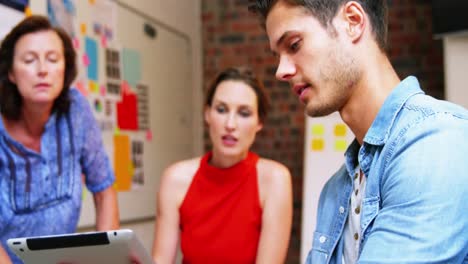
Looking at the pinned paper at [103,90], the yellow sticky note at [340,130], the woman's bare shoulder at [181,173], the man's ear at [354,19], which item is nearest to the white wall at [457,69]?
the yellow sticky note at [340,130]

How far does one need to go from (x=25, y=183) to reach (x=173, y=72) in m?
2.02

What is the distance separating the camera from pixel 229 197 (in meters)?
1.90

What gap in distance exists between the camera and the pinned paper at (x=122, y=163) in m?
2.70

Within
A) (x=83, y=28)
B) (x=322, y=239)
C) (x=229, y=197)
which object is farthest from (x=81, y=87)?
(x=322, y=239)

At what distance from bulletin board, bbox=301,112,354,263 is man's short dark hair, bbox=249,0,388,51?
6.32 feet

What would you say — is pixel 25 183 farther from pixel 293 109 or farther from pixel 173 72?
pixel 293 109

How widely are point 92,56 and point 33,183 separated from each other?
1100 mm

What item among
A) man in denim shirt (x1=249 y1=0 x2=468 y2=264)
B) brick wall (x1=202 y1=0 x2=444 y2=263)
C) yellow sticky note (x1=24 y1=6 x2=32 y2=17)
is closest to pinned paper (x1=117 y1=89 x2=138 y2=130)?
yellow sticky note (x1=24 y1=6 x2=32 y2=17)

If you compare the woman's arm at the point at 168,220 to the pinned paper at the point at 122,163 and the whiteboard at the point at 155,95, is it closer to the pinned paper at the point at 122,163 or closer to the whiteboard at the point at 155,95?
the whiteboard at the point at 155,95

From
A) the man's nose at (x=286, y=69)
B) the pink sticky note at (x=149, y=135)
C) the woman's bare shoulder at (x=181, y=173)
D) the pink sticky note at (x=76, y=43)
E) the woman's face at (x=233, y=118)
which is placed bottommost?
the woman's bare shoulder at (x=181, y=173)

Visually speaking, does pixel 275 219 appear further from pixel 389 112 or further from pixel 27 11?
pixel 27 11

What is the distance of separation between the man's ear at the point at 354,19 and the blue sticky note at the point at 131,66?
2.01 m

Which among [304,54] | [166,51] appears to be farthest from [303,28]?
[166,51]

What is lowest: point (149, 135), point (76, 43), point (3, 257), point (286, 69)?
point (3, 257)
